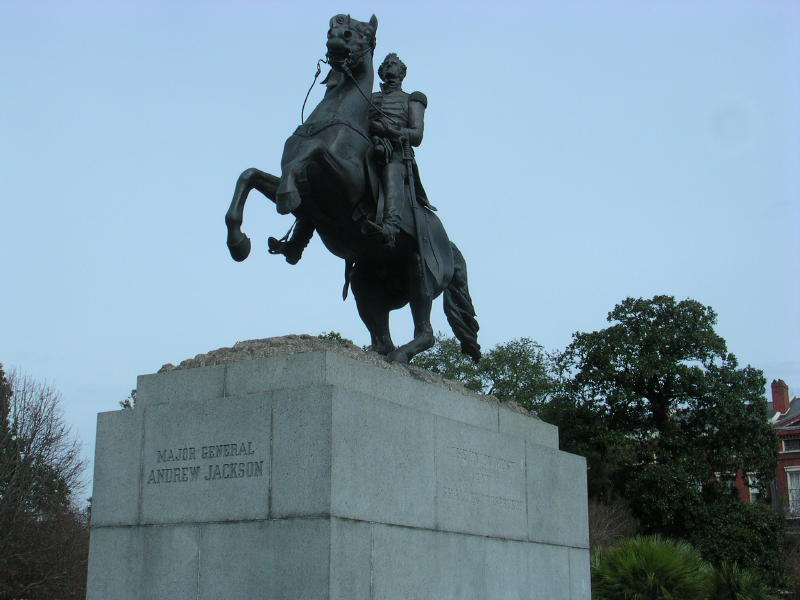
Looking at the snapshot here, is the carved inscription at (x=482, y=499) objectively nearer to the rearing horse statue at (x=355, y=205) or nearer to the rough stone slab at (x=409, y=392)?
the rough stone slab at (x=409, y=392)

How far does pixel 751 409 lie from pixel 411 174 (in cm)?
3848

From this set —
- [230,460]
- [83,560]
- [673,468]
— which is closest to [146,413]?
[230,460]

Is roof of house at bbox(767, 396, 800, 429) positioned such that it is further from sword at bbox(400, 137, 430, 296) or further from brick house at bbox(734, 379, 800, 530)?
sword at bbox(400, 137, 430, 296)

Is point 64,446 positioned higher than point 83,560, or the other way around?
point 64,446

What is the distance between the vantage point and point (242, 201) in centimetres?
894

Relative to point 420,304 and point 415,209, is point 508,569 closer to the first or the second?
point 420,304

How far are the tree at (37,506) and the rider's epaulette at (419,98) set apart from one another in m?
30.3

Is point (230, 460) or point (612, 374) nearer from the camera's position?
point (230, 460)

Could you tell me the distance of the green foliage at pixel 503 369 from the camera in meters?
56.2

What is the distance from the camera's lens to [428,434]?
29.0 feet

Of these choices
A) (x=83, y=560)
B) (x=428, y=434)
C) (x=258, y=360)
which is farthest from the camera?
(x=83, y=560)

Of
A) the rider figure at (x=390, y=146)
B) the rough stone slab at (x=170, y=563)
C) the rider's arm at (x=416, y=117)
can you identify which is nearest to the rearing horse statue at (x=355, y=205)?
the rider figure at (x=390, y=146)

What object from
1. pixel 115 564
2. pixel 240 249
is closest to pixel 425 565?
pixel 115 564

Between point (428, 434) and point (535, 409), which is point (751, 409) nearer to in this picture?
point (535, 409)
